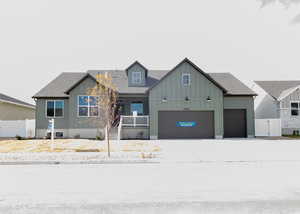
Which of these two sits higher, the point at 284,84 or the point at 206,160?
the point at 284,84

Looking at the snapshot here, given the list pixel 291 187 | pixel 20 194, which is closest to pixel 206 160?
pixel 291 187

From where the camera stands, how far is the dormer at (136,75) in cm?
2098

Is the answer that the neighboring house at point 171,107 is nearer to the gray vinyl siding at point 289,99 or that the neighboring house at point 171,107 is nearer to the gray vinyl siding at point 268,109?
the gray vinyl siding at point 268,109

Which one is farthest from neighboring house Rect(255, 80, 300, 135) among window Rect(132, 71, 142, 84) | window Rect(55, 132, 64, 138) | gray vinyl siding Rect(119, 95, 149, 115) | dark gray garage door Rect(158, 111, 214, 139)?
window Rect(55, 132, 64, 138)

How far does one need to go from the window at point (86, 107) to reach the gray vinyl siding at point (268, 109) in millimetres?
19980

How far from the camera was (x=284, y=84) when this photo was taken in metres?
25.7

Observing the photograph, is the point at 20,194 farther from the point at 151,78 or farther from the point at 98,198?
the point at 151,78

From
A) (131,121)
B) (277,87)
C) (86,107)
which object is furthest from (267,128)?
(86,107)

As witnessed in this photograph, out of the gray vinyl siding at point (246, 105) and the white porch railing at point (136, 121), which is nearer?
the white porch railing at point (136, 121)

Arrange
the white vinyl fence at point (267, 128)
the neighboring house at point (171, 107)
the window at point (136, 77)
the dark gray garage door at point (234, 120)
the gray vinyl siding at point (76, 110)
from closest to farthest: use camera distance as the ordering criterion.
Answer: the neighboring house at point (171, 107), the gray vinyl siding at point (76, 110), the dark gray garage door at point (234, 120), the white vinyl fence at point (267, 128), the window at point (136, 77)

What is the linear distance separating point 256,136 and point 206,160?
14.3m

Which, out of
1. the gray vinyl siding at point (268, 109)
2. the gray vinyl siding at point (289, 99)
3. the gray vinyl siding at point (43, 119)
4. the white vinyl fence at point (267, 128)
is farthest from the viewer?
the gray vinyl siding at point (268, 109)

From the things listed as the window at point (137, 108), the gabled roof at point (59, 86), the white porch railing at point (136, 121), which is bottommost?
the white porch railing at point (136, 121)

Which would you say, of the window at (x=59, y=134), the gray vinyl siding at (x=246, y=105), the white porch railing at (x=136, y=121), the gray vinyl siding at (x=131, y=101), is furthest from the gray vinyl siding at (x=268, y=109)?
the window at (x=59, y=134)
